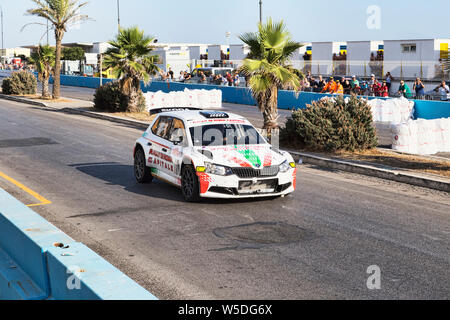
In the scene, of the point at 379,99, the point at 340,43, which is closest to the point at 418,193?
the point at 379,99

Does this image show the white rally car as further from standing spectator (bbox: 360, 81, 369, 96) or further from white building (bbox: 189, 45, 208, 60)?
white building (bbox: 189, 45, 208, 60)

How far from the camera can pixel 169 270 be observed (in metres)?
7.02

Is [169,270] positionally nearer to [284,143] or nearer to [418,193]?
[418,193]

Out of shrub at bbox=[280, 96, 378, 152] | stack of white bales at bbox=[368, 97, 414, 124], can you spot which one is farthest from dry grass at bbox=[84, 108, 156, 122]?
shrub at bbox=[280, 96, 378, 152]

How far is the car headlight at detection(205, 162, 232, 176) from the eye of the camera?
10125mm

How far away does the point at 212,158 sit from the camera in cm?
1034

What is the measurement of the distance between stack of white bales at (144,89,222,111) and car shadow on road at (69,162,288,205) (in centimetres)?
1546

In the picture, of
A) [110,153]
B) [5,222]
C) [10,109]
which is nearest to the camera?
[5,222]

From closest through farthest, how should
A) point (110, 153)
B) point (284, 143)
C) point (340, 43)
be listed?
point (110, 153), point (284, 143), point (340, 43)

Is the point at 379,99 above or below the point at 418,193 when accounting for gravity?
above

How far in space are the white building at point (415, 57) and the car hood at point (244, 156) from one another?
104ft

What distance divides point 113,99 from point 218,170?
20.2m

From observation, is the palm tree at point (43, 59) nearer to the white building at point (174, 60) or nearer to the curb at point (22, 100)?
the curb at point (22, 100)
